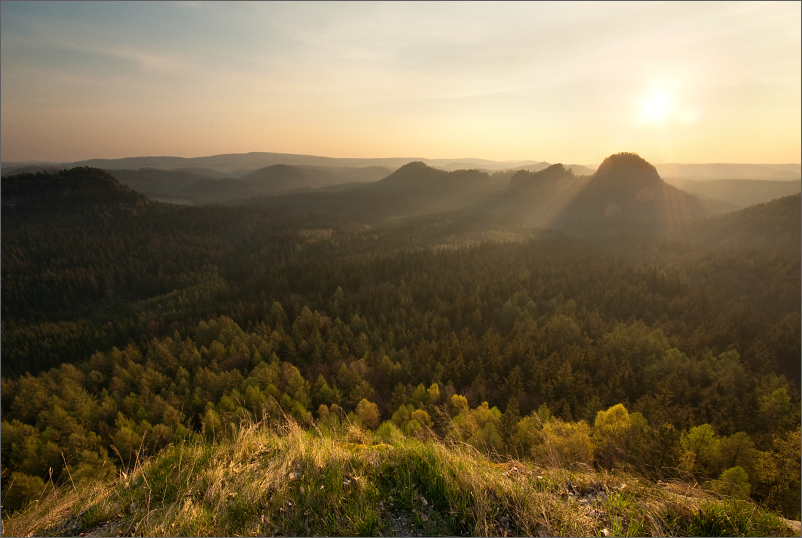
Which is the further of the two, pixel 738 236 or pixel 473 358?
pixel 738 236

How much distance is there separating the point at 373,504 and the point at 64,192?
18513 centimetres

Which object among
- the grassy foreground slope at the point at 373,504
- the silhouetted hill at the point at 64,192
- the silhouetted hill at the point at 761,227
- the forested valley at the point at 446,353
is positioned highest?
the silhouetted hill at the point at 64,192

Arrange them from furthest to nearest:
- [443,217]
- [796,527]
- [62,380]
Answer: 1. [443,217]
2. [62,380]
3. [796,527]

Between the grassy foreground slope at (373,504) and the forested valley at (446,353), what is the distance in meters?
2.34

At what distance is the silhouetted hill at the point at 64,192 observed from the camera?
12381cm

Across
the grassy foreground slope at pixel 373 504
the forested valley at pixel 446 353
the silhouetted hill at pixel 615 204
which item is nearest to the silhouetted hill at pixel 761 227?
the forested valley at pixel 446 353

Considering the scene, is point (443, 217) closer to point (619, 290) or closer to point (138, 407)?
point (619, 290)

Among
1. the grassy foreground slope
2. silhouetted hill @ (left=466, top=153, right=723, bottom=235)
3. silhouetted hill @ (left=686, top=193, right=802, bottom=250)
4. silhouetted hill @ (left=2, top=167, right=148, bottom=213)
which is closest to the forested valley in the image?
silhouetted hill @ (left=686, top=193, right=802, bottom=250)

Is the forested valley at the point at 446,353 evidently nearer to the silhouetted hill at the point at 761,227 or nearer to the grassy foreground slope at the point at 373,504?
the silhouetted hill at the point at 761,227

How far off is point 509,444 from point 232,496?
42.4 ft

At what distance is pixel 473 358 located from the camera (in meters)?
29.5

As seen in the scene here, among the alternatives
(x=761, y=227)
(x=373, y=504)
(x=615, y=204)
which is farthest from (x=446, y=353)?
(x=615, y=204)

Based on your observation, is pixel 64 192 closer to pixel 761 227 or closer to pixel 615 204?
pixel 615 204

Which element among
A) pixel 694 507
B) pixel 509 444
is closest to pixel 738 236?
pixel 509 444
